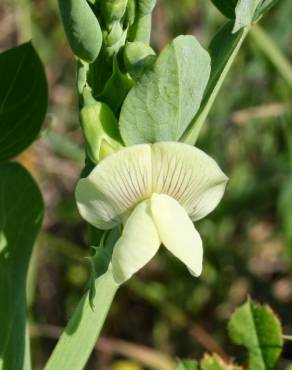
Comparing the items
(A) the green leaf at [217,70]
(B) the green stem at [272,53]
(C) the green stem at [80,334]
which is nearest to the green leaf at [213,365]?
(C) the green stem at [80,334]

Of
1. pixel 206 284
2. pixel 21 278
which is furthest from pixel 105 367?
pixel 21 278

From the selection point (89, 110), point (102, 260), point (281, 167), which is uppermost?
point (89, 110)

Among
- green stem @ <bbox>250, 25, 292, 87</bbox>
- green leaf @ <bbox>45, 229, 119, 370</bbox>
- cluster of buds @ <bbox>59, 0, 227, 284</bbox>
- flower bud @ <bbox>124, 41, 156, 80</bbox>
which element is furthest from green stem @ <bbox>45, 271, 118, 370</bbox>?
green stem @ <bbox>250, 25, 292, 87</bbox>

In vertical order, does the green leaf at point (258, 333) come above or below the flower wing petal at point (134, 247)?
below

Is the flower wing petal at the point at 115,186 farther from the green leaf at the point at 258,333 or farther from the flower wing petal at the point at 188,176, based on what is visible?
the green leaf at the point at 258,333

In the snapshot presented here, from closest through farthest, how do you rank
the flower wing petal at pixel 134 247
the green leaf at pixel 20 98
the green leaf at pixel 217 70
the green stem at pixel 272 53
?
1. the flower wing petal at pixel 134 247
2. the green leaf at pixel 217 70
3. the green leaf at pixel 20 98
4. the green stem at pixel 272 53

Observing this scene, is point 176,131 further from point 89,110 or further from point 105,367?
point 105,367
